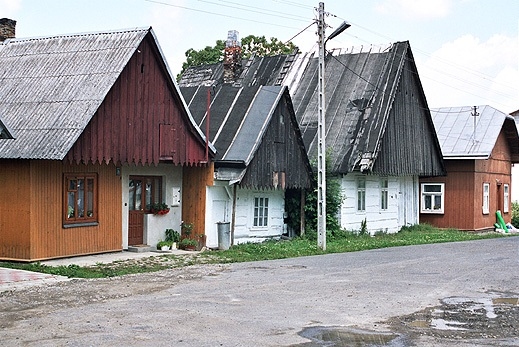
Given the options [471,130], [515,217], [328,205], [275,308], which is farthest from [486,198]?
[275,308]

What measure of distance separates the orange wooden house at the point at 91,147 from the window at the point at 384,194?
1275 cm

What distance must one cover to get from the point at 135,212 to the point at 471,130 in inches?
917

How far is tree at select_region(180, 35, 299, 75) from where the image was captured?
54894 millimetres

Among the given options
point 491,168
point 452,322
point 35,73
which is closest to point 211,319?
point 452,322

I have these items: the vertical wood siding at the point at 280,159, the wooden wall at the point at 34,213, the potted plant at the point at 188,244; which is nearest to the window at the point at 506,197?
the vertical wood siding at the point at 280,159

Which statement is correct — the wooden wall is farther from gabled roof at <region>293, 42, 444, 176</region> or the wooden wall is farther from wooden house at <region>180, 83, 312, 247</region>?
gabled roof at <region>293, 42, 444, 176</region>

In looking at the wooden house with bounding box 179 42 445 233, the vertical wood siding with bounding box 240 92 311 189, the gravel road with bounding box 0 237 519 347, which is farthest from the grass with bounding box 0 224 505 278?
the vertical wood siding with bounding box 240 92 311 189

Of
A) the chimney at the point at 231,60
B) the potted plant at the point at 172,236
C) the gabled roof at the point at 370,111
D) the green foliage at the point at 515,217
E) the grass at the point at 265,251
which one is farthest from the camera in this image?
the green foliage at the point at 515,217

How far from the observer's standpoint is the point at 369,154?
30219mm

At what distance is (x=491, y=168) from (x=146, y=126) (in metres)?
25.3

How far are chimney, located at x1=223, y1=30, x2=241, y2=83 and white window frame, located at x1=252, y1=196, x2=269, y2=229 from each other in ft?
27.2

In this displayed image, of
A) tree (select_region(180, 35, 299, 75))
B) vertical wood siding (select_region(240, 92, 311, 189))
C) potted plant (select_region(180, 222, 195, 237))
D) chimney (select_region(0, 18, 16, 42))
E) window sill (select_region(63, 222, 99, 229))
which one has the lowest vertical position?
potted plant (select_region(180, 222, 195, 237))

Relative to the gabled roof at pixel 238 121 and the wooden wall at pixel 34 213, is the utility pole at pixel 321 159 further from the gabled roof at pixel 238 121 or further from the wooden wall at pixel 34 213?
the wooden wall at pixel 34 213

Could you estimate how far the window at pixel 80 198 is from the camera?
64.3 feet
